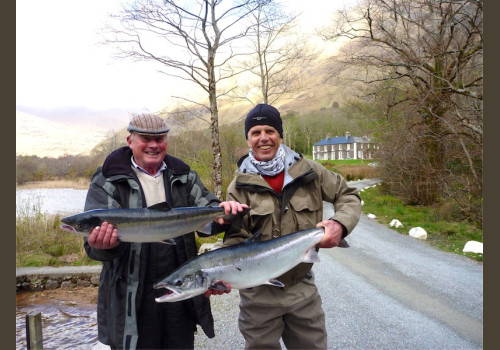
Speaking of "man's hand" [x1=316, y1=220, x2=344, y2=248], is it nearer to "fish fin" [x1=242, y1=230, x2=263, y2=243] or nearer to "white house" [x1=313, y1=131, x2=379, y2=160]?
"fish fin" [x1=242, y1=230, x2=263, y2=243]

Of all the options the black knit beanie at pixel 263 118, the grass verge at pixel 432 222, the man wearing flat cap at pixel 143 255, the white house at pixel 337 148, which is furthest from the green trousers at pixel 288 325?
the white house at pixel 337 148

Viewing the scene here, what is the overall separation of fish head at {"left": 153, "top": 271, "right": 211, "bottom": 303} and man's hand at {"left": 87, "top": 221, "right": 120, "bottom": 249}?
45cm

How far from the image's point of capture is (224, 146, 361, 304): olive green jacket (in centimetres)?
303

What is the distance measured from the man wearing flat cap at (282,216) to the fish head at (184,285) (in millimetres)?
556

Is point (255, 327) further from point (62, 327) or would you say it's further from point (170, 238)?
point (62, 327)

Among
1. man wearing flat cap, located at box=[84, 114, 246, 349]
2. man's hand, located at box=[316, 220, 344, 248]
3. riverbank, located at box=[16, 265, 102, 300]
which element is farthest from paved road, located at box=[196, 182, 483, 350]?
riverbank, located at box=[16, 265, 102, 300]

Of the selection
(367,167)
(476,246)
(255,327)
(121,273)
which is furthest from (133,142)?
(367,167)

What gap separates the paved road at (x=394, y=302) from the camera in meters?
5.29

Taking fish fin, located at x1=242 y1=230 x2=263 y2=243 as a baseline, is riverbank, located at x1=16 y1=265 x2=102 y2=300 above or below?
below

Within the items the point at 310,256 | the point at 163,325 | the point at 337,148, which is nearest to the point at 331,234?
the point at 310,256

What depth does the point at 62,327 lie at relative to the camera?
23.6ft

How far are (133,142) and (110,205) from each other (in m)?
0.54

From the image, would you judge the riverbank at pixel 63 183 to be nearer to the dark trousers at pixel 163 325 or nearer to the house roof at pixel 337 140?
the dark trousers at pixel 163 325

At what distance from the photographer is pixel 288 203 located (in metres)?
3.07
